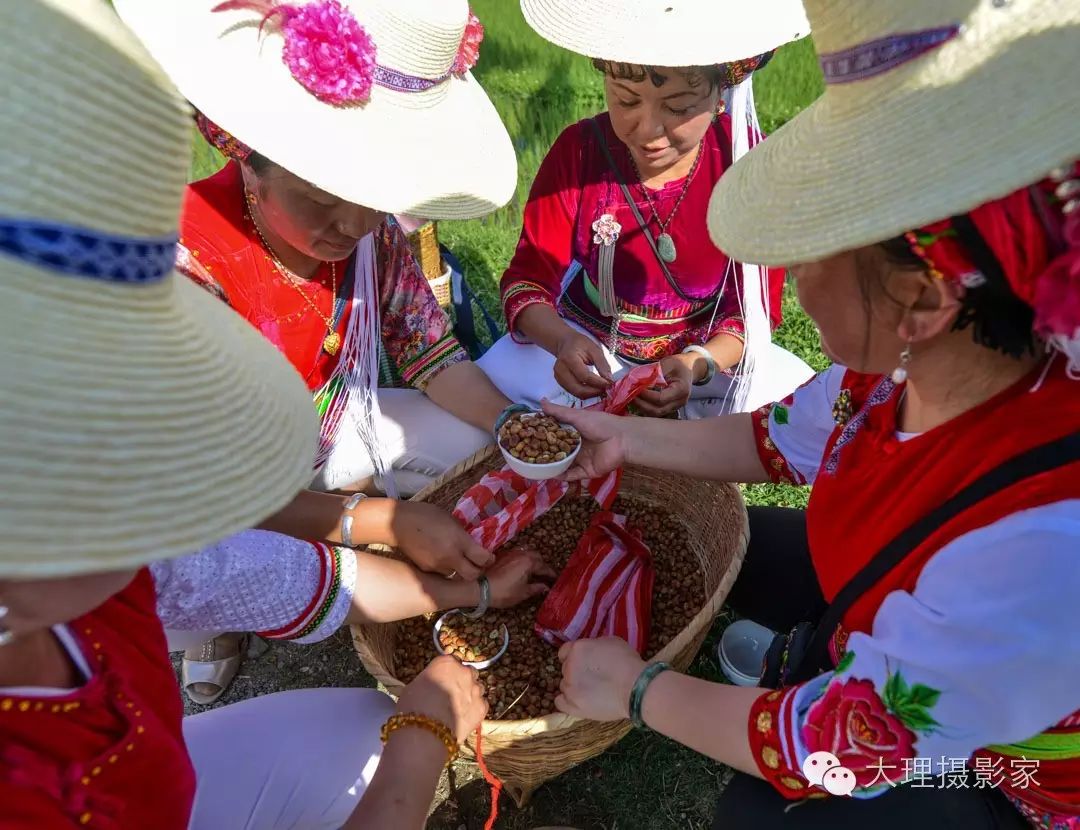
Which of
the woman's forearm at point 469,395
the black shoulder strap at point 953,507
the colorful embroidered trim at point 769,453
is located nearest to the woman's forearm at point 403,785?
the black shoulder strap at point 953,507

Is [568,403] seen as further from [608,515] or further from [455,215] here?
[455,215]

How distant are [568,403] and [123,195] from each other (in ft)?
6.75

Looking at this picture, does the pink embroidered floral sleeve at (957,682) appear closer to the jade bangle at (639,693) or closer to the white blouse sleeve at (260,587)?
the jade bangle at (639,693)

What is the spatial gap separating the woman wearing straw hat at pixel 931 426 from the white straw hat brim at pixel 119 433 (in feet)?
2.54

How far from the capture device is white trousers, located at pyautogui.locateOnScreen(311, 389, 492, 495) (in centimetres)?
261

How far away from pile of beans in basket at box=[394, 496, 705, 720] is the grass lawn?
0.33m

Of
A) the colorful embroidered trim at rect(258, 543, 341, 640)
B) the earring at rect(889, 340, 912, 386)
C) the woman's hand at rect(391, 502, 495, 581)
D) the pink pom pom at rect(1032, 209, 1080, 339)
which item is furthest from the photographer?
the woman's hand at rect(391, 502, 495, 581)

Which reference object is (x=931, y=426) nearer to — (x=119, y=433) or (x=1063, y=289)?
(x=1063, y=289)

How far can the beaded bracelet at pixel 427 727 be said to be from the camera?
153 cm

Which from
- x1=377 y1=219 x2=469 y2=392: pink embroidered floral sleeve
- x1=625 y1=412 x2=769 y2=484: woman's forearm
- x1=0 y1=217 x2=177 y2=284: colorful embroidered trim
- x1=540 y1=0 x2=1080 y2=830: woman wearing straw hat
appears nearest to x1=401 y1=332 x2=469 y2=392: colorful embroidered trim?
x1=377 y1=219 x2=469 y2=392: pink embroidered floral sleeve

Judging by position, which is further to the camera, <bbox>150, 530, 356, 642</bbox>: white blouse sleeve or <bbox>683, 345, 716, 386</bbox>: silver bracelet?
<bbox>683, 345, 716, 386</bbox>: silver bracelet

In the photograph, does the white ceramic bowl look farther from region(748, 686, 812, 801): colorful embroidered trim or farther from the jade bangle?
region(748, 686, 812, 801): colorful embroidered trim

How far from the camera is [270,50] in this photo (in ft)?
4.99

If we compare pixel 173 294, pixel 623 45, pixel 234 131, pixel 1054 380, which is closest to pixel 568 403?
pixel 623 45
